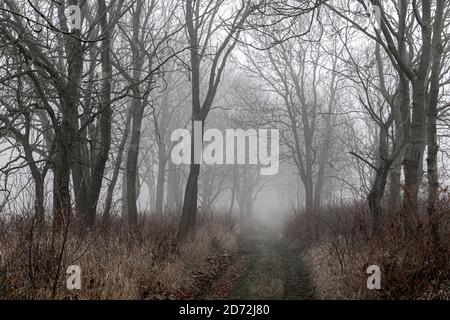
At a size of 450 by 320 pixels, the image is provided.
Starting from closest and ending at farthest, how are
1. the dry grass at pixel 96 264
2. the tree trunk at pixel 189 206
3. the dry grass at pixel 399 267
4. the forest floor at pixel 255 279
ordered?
1. the dry grass at pixel 96 264
2. the dry grass at pixel 399 267
3. the forest floor at pixel 255 279
4. the tree trunk at pixel 189 206

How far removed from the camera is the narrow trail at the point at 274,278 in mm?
7445

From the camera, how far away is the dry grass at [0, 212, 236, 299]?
5160mm

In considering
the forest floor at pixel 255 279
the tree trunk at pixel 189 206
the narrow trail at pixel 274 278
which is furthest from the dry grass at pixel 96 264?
the tree trunk at pixel 189 206

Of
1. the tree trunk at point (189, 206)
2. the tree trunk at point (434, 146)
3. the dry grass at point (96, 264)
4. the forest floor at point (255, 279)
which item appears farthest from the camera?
the tree trunk at point (189, 206)

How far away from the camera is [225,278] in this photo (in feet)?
28.4

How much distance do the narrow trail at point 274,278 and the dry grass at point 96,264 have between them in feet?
3.24

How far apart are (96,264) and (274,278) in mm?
3906

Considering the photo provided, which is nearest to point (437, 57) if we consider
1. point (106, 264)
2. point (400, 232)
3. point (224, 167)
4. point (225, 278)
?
point (400, 232)

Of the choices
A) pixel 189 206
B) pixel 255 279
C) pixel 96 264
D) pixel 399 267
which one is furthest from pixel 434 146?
pixel 189 206

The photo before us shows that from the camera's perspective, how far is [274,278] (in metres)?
8.75

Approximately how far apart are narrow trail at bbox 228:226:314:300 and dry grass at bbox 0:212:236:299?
99 cm

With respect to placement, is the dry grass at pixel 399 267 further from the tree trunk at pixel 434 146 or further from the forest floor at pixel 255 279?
the forest floor at pixel 255 279

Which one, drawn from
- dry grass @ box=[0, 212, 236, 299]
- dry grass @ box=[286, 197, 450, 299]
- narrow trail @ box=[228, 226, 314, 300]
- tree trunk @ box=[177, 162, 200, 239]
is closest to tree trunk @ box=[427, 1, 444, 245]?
dry grass @ box=[286, 197, 450, 299]

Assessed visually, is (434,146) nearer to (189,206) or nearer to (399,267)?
(399,267)
